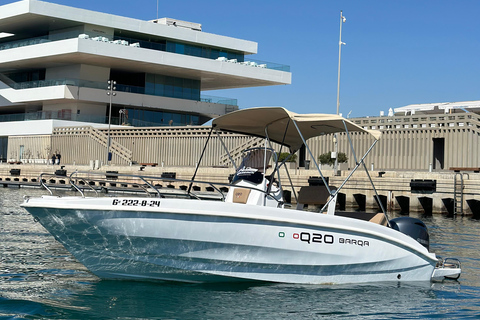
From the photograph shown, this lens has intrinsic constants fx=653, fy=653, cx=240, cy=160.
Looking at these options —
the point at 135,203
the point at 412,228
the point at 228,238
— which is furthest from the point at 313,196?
the point at 135,203

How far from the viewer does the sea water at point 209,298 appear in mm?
8664

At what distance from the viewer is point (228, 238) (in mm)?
9617

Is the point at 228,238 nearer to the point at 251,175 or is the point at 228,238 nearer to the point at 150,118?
the point at 251,175

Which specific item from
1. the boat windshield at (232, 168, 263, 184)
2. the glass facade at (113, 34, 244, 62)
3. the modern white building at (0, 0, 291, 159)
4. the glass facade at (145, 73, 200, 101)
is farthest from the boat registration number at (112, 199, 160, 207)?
the glass facade at (145, 73, 200, 101)

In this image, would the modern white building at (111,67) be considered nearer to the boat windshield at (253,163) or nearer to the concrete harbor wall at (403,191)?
the concrete harbor wall at (403,191)

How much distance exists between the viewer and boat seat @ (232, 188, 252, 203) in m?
10.6

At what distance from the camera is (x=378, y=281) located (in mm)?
10789

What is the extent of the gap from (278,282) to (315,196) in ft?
6.35

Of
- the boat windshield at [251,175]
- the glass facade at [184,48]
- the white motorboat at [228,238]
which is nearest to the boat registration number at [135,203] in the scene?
the white motorboat at [228,238]

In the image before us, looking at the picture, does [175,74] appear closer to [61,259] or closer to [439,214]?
[439,214]

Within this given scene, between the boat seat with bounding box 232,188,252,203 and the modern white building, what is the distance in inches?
1834

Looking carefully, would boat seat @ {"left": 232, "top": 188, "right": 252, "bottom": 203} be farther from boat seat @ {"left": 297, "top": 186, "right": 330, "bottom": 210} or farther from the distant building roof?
the distant building roof

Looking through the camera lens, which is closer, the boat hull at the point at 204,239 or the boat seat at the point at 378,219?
the boat hull at the point at 204,239

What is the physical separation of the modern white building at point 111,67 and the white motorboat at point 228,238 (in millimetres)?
47059
